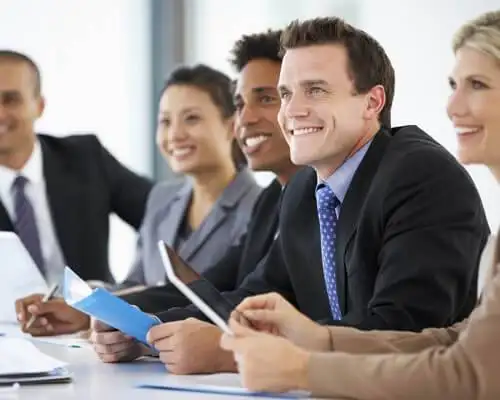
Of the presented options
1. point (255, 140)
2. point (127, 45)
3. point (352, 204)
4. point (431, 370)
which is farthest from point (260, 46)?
point (127, 45)

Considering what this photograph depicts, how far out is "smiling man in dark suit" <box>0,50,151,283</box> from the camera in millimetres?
4363

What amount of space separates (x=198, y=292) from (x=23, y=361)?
19.1 inches

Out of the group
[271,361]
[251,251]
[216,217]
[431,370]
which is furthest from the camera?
[216,217]

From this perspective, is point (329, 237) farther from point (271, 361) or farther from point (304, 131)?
point (271, 361)

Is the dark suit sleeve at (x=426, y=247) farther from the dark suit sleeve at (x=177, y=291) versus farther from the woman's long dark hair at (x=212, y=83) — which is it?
the woman's long dark hair at (x=212, y=83)

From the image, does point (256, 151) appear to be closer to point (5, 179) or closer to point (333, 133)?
point (333, 133)

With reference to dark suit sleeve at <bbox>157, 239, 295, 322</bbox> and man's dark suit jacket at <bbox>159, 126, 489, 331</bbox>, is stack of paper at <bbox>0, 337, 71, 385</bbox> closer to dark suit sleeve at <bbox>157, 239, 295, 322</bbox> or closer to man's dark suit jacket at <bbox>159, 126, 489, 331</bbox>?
man's dark suit jacket at <bbox>159, 126, 489, 331</bbox>

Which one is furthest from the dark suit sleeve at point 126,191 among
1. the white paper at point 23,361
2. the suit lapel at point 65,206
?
the white paper at point 23,361

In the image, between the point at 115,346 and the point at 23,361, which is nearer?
the point at 23,361

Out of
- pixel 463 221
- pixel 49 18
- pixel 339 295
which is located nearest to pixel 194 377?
pixel 339 295

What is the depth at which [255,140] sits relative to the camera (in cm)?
355

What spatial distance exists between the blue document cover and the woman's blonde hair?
870mm

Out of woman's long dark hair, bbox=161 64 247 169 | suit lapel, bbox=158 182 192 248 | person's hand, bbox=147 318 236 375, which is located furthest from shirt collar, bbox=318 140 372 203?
woman's long dark hair, bbox=161 64 247 169

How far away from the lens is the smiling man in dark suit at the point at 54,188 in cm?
436
